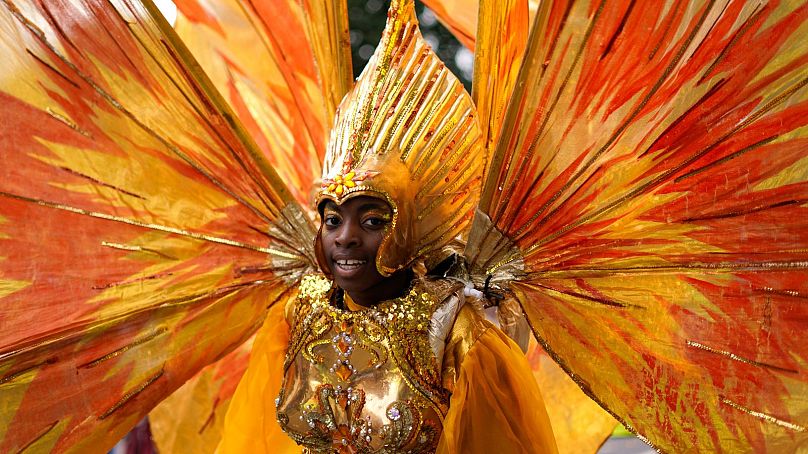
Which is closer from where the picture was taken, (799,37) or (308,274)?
(799,37)

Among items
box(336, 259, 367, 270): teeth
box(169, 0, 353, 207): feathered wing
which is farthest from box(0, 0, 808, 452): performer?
box(169, 0, 353, 207): feathered wing

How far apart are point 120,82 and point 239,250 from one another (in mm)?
660

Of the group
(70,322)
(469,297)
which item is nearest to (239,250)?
(70,322)

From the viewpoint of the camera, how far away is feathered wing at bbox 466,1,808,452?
2.46 meters

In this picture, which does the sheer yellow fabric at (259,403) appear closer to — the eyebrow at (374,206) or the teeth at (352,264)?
the teeth at (352,264)

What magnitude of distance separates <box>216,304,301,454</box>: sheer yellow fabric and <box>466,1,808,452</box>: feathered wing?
29.2 inches

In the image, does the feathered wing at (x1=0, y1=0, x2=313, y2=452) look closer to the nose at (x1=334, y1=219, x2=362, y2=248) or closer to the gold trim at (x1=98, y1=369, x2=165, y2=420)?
the gold trim at (x1=98, y1=369, x2=165, y2=420)

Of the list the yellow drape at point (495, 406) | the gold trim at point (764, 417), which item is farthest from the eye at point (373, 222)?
the gold trim at point (764, 417)

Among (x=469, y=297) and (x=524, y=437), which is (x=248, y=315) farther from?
Result: (x=524, y=437)

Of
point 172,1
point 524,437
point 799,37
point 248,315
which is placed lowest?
point 524,437

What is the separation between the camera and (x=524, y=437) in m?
2.71

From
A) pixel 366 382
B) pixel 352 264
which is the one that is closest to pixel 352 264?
pixel 352 264

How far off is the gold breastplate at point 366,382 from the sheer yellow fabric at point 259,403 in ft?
0.58

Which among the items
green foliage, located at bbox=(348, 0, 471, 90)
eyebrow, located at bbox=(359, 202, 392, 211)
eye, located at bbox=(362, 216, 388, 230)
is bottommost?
eye, located at bbox=(362, 216, 388, 230)
